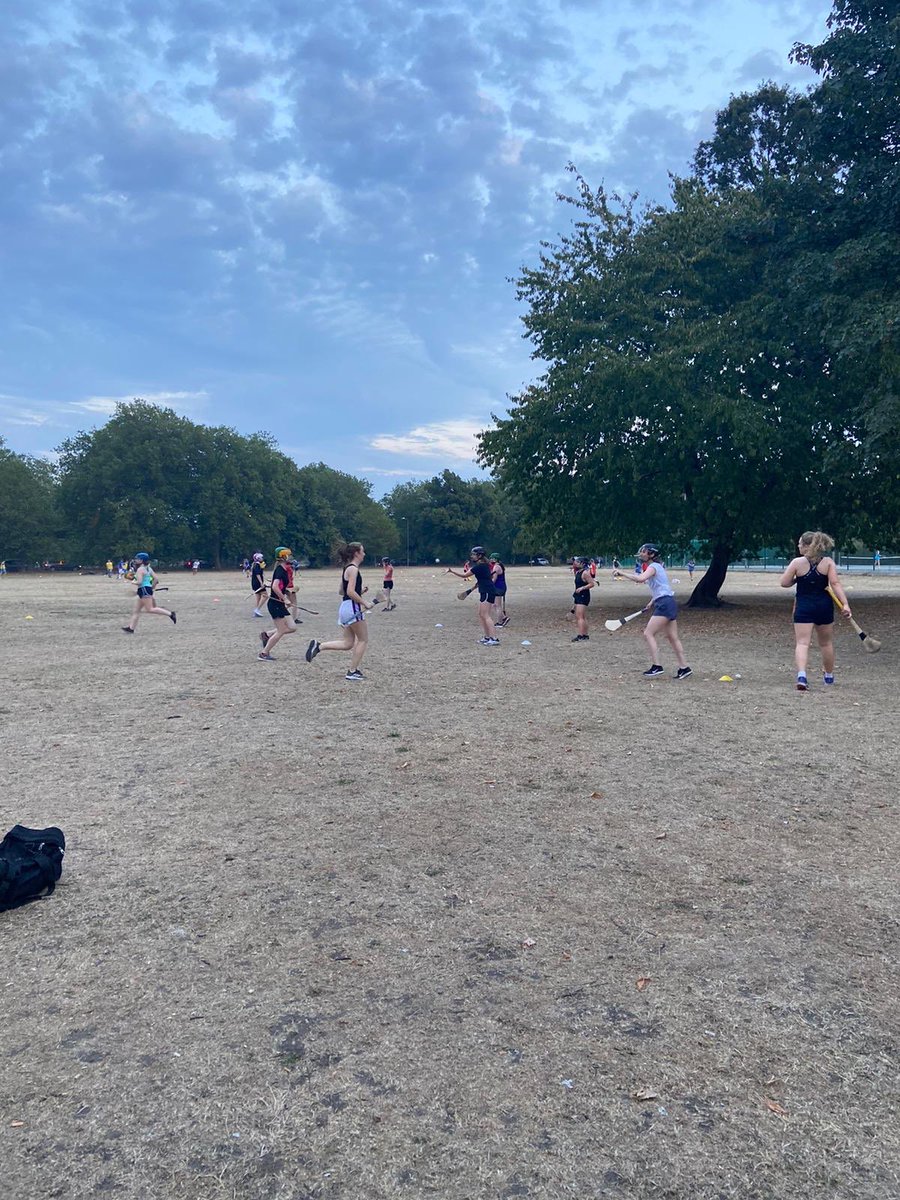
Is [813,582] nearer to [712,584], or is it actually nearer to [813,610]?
[813,610]

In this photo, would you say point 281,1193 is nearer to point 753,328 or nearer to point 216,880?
point 216,880

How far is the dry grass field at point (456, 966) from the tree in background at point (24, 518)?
85993mm

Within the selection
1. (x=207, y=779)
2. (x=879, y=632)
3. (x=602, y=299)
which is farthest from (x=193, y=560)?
(x=207, y=779)

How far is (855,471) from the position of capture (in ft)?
69.5

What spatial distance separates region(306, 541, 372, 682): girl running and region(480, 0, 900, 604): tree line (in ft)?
30.6

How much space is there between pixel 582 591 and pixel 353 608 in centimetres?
660

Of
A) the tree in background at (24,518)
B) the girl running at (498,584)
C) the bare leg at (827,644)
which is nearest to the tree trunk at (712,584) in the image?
the girl running at (498,584)

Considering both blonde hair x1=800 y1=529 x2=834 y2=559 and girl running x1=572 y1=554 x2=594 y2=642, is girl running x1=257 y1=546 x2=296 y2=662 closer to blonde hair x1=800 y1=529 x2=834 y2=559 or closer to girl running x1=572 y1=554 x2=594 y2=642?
girl running x1=572 y1=554 x2=594 y2=642

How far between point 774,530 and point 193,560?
2979 inches

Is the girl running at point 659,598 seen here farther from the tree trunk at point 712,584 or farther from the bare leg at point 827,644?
the tree trunk at point 712,584

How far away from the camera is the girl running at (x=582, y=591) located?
1681 centimetres

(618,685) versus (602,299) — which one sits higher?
(602,299)

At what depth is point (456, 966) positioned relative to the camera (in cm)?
385

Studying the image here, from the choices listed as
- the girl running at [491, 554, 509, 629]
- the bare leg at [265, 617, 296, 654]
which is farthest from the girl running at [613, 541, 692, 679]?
the girl running at [491, 554, 509, 629]
